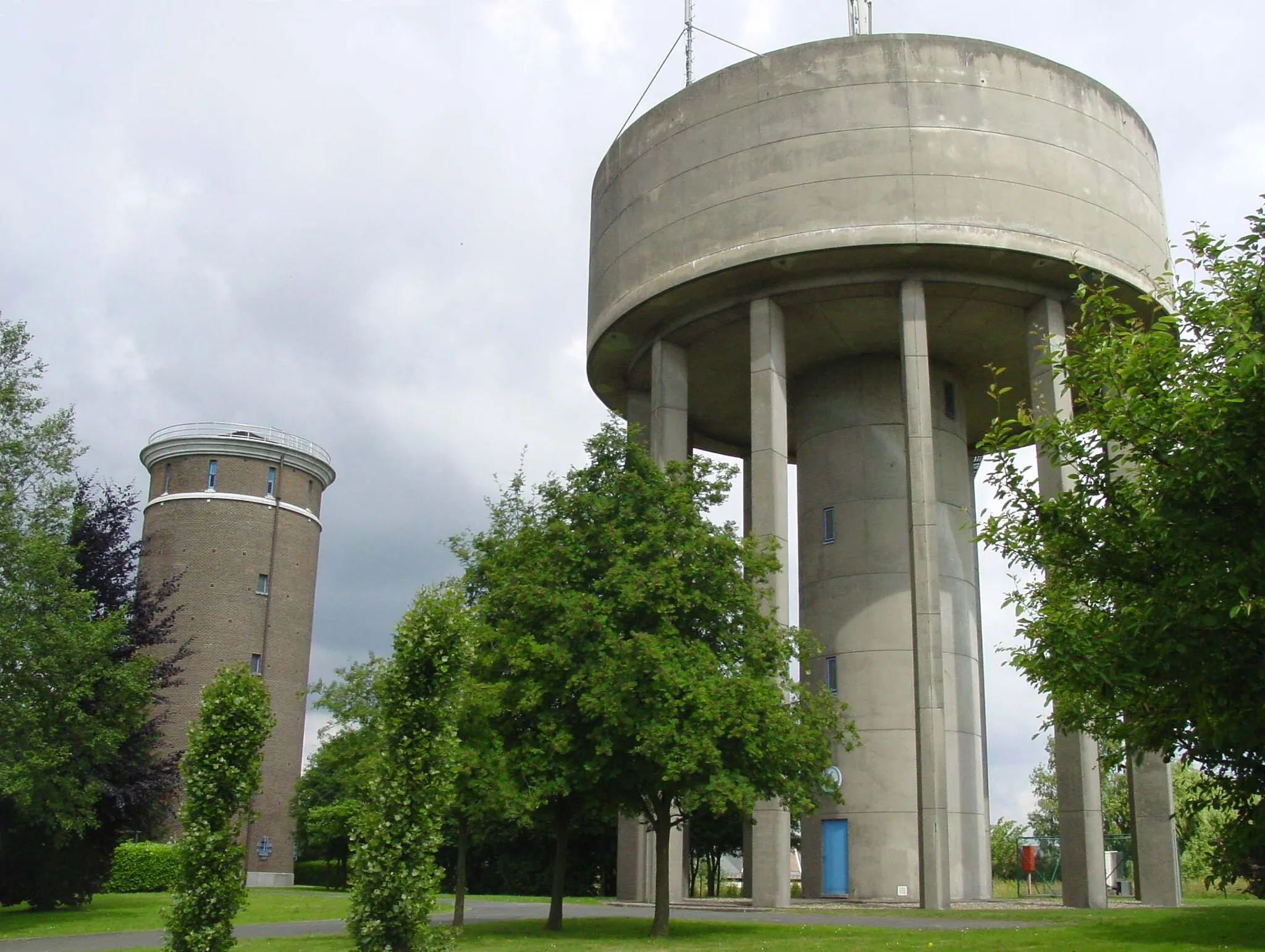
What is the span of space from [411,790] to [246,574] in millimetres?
41294

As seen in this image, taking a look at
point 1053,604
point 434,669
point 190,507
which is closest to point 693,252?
point 1053,604

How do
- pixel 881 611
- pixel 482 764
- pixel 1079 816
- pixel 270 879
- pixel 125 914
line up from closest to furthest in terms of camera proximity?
pixel 482 764 → pixel 1079 816 → pixel 125 914 → pixel 881 611 → pixel 270 879

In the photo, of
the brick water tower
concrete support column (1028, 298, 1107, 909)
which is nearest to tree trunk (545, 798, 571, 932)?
concrete support column (1028, 298, 1107, 909)

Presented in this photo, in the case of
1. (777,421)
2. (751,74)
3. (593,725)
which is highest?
(751,74)

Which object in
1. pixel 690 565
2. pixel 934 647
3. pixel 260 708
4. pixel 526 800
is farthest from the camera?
pixel 934 647

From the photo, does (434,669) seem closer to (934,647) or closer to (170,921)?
(170,921)

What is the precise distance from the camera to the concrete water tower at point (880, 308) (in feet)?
81.5

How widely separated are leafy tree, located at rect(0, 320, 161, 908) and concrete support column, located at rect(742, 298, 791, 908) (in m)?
14.2

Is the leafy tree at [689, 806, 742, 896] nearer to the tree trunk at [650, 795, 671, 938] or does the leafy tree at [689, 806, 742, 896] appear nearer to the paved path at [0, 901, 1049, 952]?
the paved path at [0, 901, 1049, 952]

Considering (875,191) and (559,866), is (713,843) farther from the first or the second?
(875,191)

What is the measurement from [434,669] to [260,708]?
309 centimetres

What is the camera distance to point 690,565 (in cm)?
2036

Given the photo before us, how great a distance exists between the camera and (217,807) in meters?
15.1

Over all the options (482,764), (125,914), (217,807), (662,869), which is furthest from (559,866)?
(125,914)
